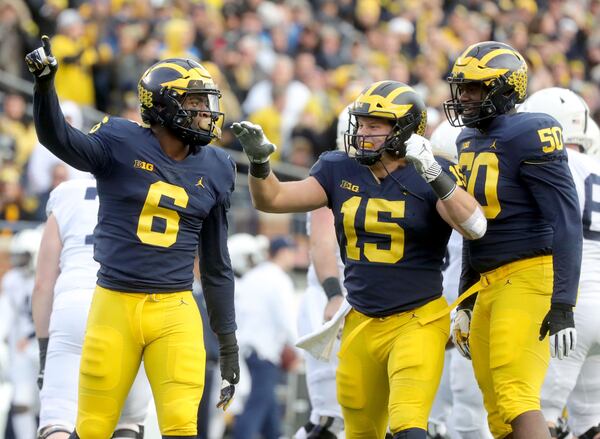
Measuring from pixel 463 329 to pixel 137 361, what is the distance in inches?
64.9

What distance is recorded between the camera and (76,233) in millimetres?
6664

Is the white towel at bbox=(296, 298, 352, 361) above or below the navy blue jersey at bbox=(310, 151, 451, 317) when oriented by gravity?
below

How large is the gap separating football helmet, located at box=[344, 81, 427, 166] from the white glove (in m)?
0.31

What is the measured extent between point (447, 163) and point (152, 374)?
1716mm

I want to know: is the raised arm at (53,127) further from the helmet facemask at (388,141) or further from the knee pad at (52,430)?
the knee pad at (52,430)

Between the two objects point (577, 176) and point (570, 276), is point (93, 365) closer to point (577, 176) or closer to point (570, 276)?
point (570, 276)

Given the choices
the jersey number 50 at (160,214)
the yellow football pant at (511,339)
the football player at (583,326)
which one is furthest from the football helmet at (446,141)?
the jersey number 50 at (160,214)

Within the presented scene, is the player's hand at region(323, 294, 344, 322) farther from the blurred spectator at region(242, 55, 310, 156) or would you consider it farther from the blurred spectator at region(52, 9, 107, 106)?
the blurred spectator at region(52, 9, 107, 106)

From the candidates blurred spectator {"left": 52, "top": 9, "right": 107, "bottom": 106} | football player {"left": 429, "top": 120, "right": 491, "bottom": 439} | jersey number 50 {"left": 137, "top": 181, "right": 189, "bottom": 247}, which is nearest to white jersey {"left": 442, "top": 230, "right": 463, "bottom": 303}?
football player {"left": 429, "top": 120, "right": 491, "bottom": 439}

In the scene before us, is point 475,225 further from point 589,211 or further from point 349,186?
point 589,211

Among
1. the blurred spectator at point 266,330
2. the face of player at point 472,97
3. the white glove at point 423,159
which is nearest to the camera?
the white glove at point 423,159

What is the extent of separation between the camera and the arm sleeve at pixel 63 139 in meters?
5.23

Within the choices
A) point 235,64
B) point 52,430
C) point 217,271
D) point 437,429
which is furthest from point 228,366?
point 235,64

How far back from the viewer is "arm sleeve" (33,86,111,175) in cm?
523
